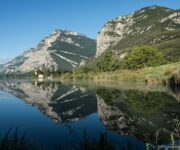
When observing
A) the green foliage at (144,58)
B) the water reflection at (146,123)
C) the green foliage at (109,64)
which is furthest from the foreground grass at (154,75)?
the green foliage at (109,64)

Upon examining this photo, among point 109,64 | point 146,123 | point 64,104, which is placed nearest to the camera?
point 146,123

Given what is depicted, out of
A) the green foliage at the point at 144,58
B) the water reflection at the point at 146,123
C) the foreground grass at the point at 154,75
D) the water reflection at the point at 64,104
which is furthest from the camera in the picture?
the green foliage at the point at 144,58

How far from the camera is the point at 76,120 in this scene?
89.6ft

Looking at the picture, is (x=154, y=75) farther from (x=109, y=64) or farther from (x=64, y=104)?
(x=109, y=64)

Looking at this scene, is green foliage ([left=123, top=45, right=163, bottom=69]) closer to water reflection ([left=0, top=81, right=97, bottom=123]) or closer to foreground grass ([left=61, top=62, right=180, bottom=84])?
foreground grass ([left=61, top=62, right=180, bottom=84])

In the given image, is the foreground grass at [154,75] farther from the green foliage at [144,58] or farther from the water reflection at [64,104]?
the water reflection at [64,104]

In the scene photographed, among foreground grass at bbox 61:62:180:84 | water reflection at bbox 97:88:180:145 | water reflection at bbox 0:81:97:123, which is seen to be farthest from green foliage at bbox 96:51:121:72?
water reflection at bbox 97:88:180:145

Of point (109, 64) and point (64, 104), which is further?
point (109, 64)

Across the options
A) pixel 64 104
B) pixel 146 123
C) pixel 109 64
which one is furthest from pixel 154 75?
pixel 109 64

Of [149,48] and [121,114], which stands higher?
[149,48]

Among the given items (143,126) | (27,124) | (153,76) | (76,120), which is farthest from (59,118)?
(153,76)

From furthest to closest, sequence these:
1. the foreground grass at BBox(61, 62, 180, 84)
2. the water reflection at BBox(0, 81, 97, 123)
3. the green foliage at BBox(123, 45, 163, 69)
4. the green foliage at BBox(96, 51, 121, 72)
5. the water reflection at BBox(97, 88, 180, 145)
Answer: the green foliage at BBox(96, 51, 121, 72) → the green foliage at BBox(123, 45, 163, 69) → the foreground grass at BBox(61, 62, 180, 84) → the water reflection at BBox(0, 81, 97, 123) → the water reflection at BBox(97, 88, 180, 145)

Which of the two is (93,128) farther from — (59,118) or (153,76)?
(153,76)

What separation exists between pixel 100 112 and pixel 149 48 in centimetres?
10744
